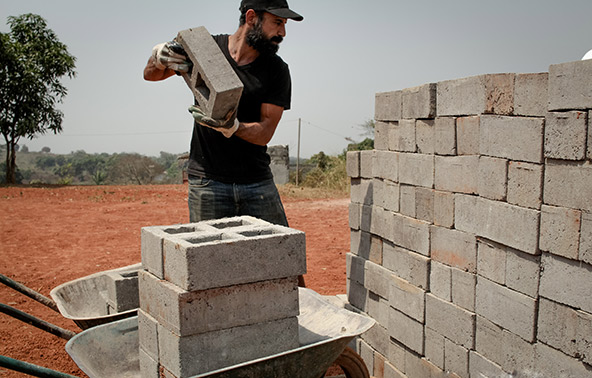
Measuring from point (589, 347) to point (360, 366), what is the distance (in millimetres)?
1254

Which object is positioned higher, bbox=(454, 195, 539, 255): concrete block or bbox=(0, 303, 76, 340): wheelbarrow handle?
bbox=(454, 195, 539, 255): concrete block

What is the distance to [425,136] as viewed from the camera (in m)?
3.62

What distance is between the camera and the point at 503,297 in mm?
2928

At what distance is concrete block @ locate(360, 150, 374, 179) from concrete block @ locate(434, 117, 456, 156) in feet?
2.74

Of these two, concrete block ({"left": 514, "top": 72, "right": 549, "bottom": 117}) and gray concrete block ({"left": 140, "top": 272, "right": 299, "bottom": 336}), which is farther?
concrete block ({"left": 514, "top": 72, "right": 549, "bottom": 117})

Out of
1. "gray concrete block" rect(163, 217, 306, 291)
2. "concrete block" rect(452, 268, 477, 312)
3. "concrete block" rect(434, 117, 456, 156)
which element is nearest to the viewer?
"gray concrete block" rect(163, 217, 306, 291)

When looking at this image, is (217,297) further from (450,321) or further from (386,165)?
(386,165)

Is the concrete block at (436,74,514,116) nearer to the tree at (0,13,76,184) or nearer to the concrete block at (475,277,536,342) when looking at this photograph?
the concrete block at (475,277,536,342)

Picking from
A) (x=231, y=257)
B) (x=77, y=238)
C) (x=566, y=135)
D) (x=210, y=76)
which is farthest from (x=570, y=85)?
(x=77, y=238)

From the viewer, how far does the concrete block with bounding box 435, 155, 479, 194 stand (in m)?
3.16

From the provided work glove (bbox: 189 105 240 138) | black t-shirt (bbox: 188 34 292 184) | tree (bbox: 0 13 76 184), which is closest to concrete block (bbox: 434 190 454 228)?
black t-shirt (bbox: 188 34 292 184)

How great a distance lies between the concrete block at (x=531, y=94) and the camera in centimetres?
264

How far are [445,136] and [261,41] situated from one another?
1.43 meters

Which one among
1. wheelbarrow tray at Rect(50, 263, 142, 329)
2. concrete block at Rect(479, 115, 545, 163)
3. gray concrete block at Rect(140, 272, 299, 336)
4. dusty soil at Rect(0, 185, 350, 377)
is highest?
concrete block at Rect(479, 115, 545, 163)
